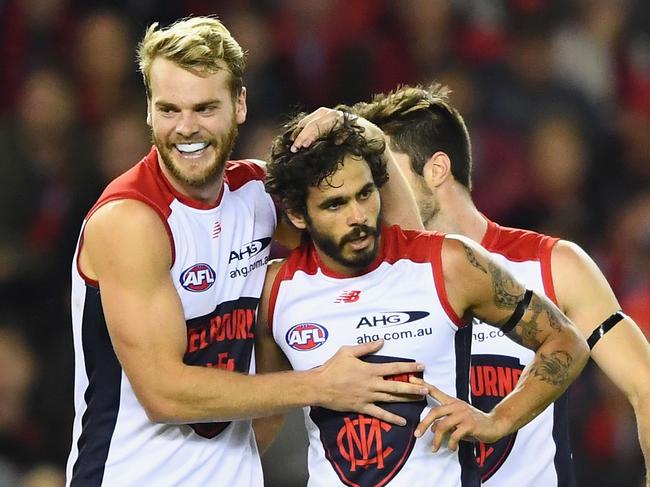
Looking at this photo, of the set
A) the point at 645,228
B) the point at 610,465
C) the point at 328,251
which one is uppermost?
the point at 645,228

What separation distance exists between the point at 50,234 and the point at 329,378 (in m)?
3.99

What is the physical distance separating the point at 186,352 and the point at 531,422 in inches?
47.9

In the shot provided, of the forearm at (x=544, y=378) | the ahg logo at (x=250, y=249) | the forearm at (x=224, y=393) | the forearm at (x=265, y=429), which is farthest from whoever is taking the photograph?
the forearm at (x=265, y=429)

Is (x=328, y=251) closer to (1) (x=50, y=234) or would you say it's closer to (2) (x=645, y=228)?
(1) (x=50, y=234)

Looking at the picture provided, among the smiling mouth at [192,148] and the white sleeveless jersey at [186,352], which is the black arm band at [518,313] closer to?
the white sleeveless jersey at [186,352]

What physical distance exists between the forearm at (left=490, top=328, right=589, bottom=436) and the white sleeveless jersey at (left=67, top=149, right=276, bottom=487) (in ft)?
2.76

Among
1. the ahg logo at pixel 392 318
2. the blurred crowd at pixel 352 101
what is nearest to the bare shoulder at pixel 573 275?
the ahg logo at pixel 392 318

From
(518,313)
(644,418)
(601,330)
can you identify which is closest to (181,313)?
(518,313)

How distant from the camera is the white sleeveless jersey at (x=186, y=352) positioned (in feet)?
12.1

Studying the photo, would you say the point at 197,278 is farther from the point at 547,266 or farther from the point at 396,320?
the point at 547,266

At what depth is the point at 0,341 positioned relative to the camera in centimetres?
672

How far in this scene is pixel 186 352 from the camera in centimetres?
368

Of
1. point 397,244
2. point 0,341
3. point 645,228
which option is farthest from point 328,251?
point 645,228

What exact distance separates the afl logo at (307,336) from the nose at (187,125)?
653 mm
